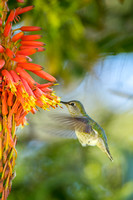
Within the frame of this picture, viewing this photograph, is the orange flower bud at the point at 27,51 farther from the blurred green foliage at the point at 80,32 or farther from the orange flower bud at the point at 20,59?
the blurred green foliage at the point at 80,32

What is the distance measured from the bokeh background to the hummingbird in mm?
471

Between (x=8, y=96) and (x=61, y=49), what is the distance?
1.18 metres

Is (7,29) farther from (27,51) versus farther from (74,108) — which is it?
(74,108)

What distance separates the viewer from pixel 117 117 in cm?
262

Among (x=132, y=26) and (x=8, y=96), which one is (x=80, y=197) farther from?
(x=8, y=96)

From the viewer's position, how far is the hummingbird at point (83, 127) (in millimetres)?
1361

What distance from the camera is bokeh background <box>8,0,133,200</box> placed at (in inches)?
80.9

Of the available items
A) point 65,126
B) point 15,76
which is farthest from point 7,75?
point 65,126

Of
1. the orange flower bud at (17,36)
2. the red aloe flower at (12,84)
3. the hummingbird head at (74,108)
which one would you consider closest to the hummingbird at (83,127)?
the hummingbird head at (74,108)

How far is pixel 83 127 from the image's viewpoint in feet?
4.62

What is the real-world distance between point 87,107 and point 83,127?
1207 millimetres

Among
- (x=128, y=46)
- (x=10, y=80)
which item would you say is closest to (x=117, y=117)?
(x=128, y=46)

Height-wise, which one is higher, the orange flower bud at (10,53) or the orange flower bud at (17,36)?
the orange flower bud at (17,36)

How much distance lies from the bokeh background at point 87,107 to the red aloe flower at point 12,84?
0.89m
